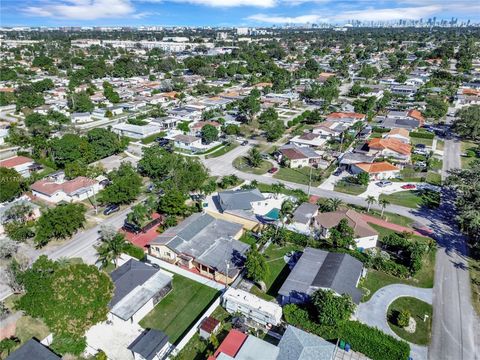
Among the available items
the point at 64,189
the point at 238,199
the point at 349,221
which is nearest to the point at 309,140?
the point at 238,199

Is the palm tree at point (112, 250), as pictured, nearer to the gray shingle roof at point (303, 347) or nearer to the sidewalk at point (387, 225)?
the gray shingle roof at point (303, 347)

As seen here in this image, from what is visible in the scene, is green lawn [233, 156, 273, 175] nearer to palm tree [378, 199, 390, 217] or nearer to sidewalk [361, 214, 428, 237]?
palm tree [378, 199, 390, 217]

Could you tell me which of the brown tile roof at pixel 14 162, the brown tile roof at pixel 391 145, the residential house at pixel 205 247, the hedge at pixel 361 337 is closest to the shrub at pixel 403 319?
the hedge at pixel 361 337

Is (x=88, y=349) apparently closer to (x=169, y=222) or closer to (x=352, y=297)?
(x=169, y=222)

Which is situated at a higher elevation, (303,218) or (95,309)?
(95,309)

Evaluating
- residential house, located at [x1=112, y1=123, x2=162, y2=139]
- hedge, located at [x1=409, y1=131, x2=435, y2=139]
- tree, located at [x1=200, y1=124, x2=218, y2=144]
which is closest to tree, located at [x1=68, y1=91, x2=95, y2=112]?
→ residential house, located at [x1=112, y1=123, x2=162, y2=139]

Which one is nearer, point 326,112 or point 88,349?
point 88,349

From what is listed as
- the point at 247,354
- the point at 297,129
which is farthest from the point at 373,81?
the point at 247,354
